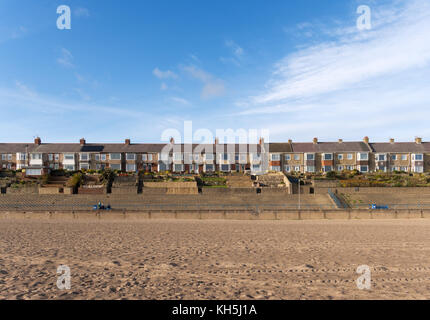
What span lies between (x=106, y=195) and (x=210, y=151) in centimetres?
2836

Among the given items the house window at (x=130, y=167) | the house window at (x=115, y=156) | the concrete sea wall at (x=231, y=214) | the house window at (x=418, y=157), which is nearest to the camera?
the concrete sea wall at (x=231, y=214)

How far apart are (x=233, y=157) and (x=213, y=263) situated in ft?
159

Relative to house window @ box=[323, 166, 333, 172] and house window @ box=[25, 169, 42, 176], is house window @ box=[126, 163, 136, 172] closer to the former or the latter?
house window @ box=[25, 169, 42, 176]

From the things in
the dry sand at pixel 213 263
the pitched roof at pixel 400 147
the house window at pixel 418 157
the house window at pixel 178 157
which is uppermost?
the pitched roof at pixel 400 147

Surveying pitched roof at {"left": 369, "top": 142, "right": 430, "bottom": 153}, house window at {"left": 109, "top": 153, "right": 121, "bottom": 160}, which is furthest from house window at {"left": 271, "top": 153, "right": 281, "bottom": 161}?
house window at {"left": 109, "top": 153, "right": 121, "bottom": 160}

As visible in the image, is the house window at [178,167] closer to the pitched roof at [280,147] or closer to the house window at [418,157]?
the pitched roof at [280,147]

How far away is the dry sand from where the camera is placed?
784 centimetres

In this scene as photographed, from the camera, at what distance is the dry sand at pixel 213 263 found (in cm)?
784

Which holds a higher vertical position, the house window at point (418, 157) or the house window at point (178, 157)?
the house window at point (178, 157)

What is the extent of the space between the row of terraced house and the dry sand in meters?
40.1

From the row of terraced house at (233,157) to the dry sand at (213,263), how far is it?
40103 mm

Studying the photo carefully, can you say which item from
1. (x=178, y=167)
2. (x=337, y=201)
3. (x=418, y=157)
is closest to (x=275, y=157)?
(x=178, y=167)

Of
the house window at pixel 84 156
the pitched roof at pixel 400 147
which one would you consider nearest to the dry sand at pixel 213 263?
the house window at pixel 84 156
